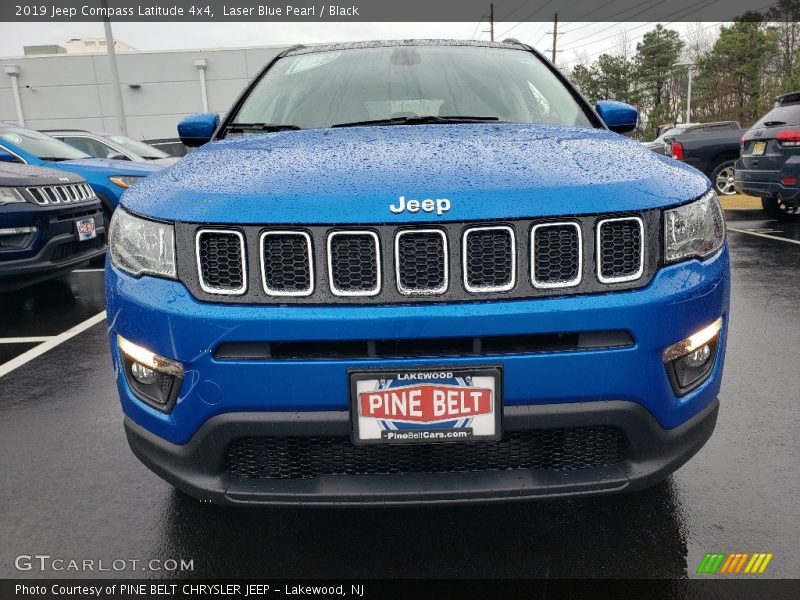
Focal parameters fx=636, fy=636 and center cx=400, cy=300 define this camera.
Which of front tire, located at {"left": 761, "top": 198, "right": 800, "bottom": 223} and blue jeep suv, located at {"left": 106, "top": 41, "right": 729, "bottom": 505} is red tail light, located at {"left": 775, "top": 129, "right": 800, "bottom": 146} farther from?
blue jeep suv, located at {"left": 106, "top": 41, "right": 729, "bottom": 505}

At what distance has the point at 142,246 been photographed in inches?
69.1

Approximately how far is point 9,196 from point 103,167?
2.49 meters

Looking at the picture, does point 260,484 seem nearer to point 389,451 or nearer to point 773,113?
point 389,451

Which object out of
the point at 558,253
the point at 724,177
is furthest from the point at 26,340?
the point at 724,177

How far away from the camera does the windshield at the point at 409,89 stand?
105 inches

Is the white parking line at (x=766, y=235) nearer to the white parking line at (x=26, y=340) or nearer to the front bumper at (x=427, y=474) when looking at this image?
the front bumper at (x=427, y=474)

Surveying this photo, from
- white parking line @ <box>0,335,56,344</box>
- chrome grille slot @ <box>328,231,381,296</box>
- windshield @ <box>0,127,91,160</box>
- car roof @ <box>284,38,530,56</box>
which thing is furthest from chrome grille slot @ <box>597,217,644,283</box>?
windshield @ <box>0,127,91,160</box>

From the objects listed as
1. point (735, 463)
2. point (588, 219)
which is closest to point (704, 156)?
point (735, 463)

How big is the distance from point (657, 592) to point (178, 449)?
1.36 m

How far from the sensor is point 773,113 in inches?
320

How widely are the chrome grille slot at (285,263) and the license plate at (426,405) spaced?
277mm

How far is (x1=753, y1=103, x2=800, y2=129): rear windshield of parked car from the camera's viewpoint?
25.1ft

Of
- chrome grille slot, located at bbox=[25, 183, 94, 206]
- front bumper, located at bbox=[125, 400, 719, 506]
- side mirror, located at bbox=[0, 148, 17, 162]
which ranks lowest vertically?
front bumper, located at bbox=[125, 400, 719, 506]

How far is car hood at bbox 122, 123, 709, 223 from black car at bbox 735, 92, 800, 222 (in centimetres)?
671
